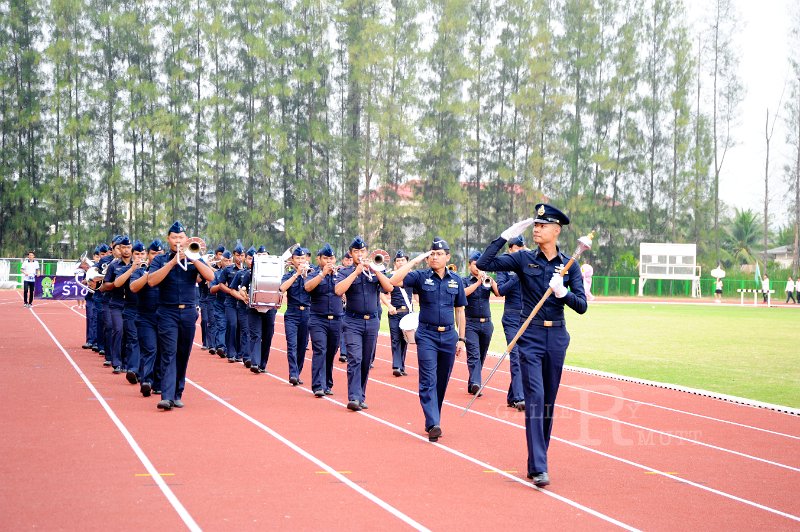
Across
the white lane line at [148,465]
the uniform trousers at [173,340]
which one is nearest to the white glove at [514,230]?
the white lane line at [148,465]

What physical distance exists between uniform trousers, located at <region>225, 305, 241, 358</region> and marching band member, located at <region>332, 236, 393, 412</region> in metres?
6.71

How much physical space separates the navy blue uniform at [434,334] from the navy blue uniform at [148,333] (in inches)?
136

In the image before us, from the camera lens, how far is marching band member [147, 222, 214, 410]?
1177cm

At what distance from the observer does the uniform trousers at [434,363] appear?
33.7 ft

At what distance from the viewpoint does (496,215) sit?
219 feet

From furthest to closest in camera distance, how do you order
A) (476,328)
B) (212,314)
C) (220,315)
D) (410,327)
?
(212,314) < (220,315) < (476,328) < (410,327)

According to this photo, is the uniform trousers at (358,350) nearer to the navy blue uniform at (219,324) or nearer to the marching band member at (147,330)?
the marching band member at (147,330)

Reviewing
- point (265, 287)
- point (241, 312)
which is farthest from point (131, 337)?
point (241, 312)

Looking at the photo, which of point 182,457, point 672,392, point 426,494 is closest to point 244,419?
point 182,457

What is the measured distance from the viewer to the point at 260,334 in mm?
17172

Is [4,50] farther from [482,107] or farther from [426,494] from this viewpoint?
[426,494]

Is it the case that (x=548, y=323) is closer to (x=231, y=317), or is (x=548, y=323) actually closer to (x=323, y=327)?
(x=323, y=327)

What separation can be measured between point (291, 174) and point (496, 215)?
1444cm

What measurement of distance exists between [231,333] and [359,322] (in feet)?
23.0
